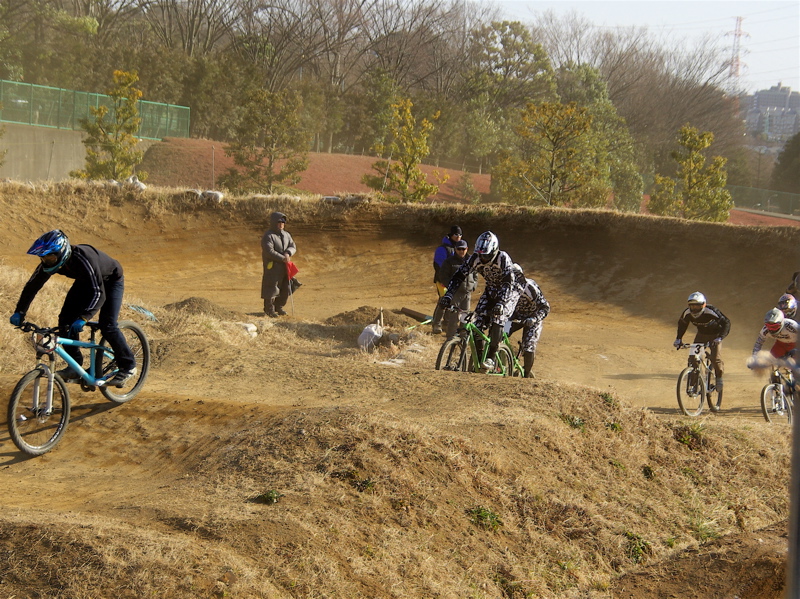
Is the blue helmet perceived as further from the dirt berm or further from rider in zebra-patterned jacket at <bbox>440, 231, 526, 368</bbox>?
rider in zebra-patterned jacket at <bbox>440, 231, 526, 368</bbox>

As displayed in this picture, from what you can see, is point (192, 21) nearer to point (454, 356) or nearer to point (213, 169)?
point (213, 169)

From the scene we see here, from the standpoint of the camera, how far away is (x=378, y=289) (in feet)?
76.9

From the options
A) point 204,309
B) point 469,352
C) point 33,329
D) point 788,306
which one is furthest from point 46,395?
point 788,306

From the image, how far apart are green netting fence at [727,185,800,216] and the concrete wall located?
4713 cm

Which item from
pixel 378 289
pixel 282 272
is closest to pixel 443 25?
pixel 378 289

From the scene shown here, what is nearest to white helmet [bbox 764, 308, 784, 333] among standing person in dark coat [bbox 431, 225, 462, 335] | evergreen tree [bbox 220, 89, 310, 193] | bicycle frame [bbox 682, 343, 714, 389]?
bicycle frame [bbox 682, 343, 714, 389]

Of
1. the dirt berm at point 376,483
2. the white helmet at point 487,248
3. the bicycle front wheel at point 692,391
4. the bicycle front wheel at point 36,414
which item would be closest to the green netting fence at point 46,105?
the dirt berm at point 376,483

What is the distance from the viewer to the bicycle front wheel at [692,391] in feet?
38.3

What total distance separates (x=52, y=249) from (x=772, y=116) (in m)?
51.4

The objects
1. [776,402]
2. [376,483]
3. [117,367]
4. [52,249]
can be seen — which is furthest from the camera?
[776,402]

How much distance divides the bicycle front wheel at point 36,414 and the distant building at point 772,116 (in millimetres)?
32514

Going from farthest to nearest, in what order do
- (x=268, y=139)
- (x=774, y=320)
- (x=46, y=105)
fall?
(x=46, y=105)
(x=268, y=139)
(x=774, y=320)

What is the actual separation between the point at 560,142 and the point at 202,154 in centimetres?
2057

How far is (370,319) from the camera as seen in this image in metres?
16.2
